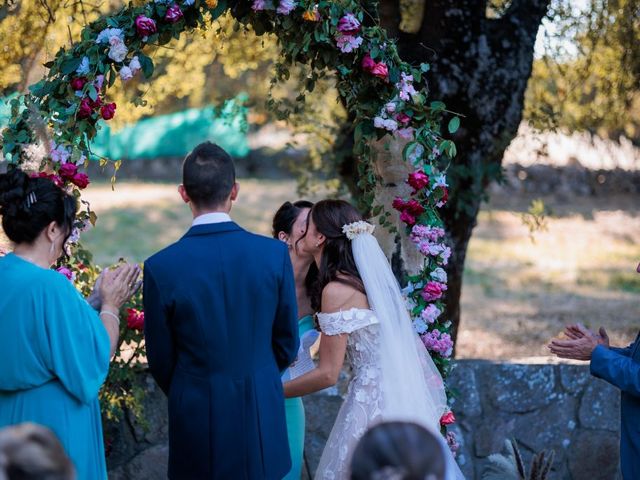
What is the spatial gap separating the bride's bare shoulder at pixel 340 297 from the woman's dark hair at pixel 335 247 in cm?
2

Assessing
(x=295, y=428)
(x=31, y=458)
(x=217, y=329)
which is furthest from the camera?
(x=295, y=428)

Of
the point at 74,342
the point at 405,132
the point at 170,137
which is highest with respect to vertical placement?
the point at 170,137

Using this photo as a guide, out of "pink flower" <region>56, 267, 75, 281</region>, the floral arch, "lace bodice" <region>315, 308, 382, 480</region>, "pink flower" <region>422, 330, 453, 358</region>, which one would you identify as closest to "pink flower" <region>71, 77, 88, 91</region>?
the floral arch

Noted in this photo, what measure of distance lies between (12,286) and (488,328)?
25.1 feet

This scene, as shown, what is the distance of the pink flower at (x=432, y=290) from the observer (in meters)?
4.29

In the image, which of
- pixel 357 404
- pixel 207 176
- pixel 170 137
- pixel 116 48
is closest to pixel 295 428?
pixel 357 404

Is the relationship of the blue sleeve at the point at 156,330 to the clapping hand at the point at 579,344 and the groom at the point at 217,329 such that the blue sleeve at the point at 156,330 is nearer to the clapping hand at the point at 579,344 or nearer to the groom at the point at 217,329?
the groom at the point at 217,329

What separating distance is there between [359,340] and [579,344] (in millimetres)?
1001

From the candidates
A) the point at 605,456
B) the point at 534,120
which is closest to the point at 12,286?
the point at 605,456

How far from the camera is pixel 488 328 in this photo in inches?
388

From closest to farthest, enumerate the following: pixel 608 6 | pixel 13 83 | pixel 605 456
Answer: pixel 605 456 < pixel 13 83 < pixel 608 6

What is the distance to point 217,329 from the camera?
10.1ft

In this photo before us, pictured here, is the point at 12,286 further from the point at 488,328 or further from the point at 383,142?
the point at 488,328

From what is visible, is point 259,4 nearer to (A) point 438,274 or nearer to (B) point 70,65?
(B) point 70,65
